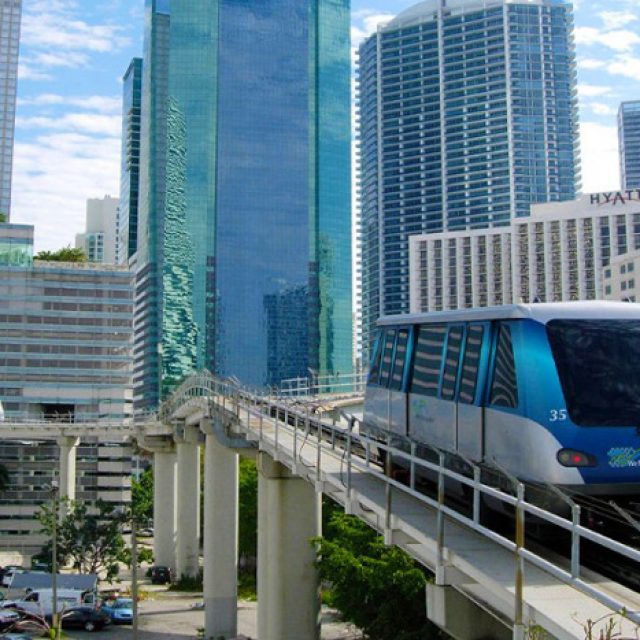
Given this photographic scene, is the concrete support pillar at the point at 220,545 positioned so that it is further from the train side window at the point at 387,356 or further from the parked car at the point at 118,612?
the train side window at the point at 387,356

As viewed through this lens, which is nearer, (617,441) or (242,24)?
(617,441)

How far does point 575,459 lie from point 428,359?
4.85 metres

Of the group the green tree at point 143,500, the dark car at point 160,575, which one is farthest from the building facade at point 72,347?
the dark car at point 160,575

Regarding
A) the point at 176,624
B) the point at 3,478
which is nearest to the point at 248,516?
the point at 176,624

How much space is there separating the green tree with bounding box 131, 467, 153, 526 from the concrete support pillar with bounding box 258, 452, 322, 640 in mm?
51175

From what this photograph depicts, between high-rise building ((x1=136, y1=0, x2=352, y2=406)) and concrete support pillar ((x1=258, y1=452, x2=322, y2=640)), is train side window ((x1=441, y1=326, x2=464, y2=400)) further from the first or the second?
high-rise building ((x1=136, y1=0, x2=352, y2=406))

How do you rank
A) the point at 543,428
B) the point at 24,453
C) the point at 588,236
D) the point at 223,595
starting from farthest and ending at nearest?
the point at 588,236 → the point at 24,453 → the point at 223,595 → the point at 543,428

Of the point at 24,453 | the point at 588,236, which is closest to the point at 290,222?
the point at 588,236

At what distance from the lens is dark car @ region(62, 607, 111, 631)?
45406 millimetres

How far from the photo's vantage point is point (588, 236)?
14350 centimetres

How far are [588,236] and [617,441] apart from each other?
5415 inches

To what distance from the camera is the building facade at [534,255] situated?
14112cm

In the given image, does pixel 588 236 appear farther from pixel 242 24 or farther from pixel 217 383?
pixel 217 383

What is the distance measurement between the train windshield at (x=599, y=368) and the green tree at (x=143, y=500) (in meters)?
71.4
